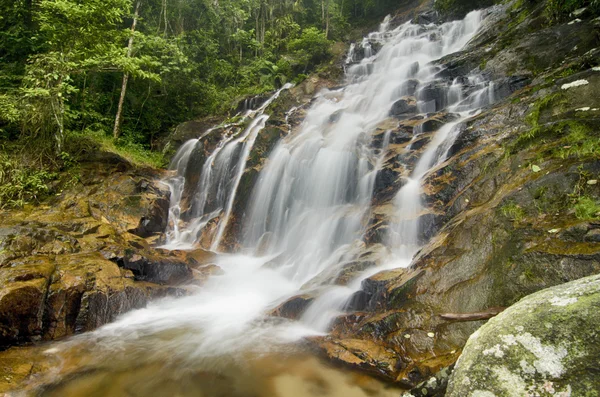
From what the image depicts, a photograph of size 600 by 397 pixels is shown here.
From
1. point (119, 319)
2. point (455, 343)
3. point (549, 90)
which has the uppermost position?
point (549, 90)

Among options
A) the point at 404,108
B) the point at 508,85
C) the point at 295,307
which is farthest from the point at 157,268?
the point at 508,85

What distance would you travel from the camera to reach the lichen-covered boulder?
1581 millimetres

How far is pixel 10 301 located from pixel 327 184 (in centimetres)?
822

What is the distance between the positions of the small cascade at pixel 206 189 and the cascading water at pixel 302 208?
53 millimetres

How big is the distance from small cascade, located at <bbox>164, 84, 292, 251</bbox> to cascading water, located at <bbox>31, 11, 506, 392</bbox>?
5cm

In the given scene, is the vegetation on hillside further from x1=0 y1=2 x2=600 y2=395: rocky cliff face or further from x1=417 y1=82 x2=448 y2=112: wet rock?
x1=417 y1=82 x2=448 y2=112: wet rock

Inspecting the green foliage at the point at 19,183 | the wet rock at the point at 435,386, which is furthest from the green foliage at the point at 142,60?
the wet rock at the point at 435,386

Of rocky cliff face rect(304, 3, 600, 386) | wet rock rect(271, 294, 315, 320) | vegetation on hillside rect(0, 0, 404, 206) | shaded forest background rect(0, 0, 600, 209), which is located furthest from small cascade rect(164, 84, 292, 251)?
rocky cliff face rect(304, 3, 600, 386)

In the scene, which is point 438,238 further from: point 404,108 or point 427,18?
point 427,18

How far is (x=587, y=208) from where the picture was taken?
12.5 feet

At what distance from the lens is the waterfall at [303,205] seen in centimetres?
612

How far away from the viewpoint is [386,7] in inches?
1144

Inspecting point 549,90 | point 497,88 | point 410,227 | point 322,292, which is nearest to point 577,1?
point 497,88

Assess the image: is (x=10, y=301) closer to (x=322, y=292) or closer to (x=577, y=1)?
(x=322, y=292)
